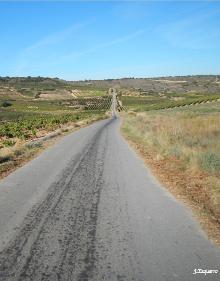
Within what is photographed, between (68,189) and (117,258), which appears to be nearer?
(117,258)

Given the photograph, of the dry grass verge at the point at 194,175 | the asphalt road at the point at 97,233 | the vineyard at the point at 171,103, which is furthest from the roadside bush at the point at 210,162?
the vineyard at the point at 171,103

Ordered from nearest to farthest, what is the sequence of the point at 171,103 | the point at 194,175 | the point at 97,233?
1. the point at 97,233
2. the point at 194,175
3. the point at 171,103

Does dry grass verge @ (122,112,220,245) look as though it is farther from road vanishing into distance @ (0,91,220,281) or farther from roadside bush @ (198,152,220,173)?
road vanishing into distance @ (0,91,220,281)

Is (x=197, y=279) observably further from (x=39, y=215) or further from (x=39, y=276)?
(x=39, y=215)

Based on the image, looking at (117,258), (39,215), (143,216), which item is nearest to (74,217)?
(39,215)

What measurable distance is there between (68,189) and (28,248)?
15.1 feet

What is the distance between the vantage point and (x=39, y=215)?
8398 millimetres

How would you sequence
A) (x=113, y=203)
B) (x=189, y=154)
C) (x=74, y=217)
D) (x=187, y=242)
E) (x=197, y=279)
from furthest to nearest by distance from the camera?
(x=189, y=154) < (x=113, y=203) < (x=74, y=217) < (x=187, y=242) < (x=197, y=279)

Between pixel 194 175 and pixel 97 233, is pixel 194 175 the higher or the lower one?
the lower one

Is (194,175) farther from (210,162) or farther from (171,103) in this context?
(171,103)

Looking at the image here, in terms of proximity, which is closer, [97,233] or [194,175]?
[97,233]

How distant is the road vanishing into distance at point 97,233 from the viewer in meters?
5.66

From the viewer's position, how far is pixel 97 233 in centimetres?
729

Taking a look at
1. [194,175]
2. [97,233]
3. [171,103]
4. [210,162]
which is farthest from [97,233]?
[171,103]
